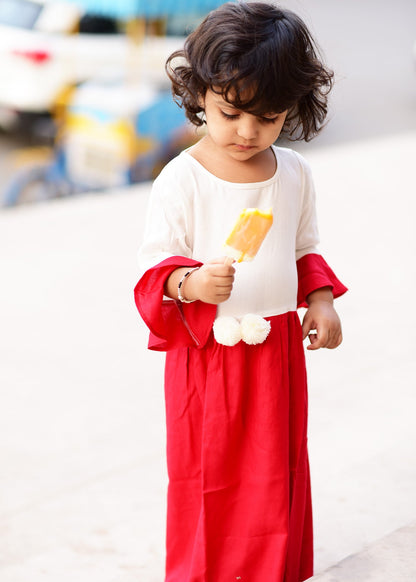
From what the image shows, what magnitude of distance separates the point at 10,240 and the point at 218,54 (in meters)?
4.31

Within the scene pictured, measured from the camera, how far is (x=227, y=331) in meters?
1.78

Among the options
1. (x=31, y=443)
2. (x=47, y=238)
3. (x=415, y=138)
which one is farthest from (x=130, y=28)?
(x=31, y=443)

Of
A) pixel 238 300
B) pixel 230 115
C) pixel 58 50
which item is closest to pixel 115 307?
pixel 238 300

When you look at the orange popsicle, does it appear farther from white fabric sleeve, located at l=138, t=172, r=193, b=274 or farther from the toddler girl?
white fabric sleeve, located at l=138, t=172, r=193, b=274

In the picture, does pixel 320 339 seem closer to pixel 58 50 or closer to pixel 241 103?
pixel 241 103

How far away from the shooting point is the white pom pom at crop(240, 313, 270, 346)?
1.78 meters

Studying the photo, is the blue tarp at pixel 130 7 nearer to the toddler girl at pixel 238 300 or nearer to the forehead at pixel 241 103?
the toddler girl at pixel 238 300

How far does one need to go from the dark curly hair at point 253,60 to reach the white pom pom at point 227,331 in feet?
1.40

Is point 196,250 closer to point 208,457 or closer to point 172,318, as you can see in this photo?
point 172,318

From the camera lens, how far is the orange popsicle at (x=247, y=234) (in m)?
1.61

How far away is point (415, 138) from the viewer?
9.26 metres

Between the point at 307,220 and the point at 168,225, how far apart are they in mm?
382

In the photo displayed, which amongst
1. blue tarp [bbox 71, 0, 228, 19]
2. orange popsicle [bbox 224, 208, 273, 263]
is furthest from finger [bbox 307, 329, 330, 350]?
blue tarp [bbox 71, 0, 228, 19]

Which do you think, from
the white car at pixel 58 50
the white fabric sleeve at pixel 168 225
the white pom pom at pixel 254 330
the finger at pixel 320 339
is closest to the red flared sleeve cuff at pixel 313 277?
the finger at pixel 320 339
